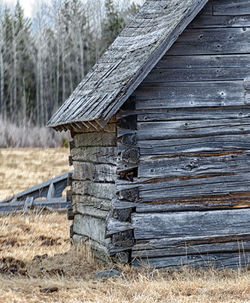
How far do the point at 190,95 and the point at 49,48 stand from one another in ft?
123

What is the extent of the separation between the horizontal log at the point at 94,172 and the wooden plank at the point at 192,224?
2.44 feet

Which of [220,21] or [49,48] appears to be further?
[49,48]

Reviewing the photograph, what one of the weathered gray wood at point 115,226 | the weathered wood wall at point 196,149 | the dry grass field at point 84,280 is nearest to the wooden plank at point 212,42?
the weathered wood wall at point 196,149

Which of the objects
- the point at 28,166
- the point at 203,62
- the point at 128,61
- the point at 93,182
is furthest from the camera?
the point at 28,166

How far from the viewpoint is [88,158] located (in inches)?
419

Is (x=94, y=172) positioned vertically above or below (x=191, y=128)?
below

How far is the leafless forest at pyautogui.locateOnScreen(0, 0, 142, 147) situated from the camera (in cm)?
4250

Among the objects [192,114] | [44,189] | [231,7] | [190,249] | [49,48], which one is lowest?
[190,249]

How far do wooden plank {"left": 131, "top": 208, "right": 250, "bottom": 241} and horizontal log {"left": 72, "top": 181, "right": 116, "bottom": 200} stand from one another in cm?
58

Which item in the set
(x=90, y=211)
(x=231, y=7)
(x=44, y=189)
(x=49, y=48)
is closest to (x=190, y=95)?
(x=231, y=7)

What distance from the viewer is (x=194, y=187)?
9344mm

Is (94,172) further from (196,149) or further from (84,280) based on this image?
(84,280)

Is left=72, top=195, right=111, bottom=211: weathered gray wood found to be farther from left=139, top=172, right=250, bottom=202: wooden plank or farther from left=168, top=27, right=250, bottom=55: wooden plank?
left=168, top=27, right=250, bottom=55: wooden plank

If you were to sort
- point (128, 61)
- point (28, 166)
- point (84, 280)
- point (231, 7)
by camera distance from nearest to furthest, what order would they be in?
point (84, 280)
point (231, 7)
point (128, 61)
point (28, 166)
